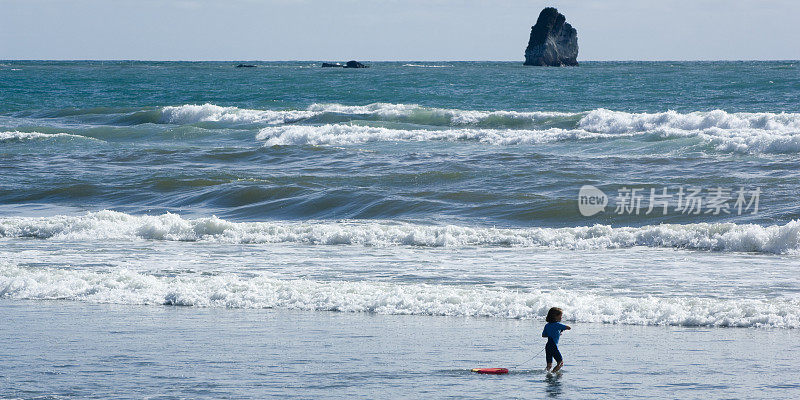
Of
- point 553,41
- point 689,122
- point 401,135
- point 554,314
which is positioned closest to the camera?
point 554,314

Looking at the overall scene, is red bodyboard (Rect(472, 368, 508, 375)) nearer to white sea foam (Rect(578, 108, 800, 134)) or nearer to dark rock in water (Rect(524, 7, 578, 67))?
white sea foam (Rect(578, 108, 800, 134))

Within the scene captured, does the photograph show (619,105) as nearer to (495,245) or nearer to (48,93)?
(495,245)

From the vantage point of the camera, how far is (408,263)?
43.8 ft

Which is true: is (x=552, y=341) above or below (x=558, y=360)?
above

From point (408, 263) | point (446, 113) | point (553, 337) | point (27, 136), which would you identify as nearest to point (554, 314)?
point (553, 337)

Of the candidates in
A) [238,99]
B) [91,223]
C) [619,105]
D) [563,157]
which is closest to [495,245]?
[91,223]

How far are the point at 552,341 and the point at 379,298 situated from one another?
3.24 m

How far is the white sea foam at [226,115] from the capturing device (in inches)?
1581

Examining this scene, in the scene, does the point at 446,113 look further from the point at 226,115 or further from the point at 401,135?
the point at 226,115

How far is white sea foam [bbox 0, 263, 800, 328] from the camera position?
386 inches

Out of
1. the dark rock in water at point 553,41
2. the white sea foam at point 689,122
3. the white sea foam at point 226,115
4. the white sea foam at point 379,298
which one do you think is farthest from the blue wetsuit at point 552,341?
the dark rock in water at point 553,41

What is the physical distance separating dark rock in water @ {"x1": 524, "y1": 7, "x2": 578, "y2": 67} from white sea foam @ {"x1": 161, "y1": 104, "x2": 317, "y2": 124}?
337ft

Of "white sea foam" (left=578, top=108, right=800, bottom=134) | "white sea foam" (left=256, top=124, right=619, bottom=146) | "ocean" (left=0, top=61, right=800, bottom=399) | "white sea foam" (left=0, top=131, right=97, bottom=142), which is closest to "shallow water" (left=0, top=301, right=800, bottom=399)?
"ocean" (left=0, top=61, right=800, bottom=399)

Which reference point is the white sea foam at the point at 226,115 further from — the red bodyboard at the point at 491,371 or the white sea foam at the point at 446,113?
the red bodyboard at the point at 491,371
